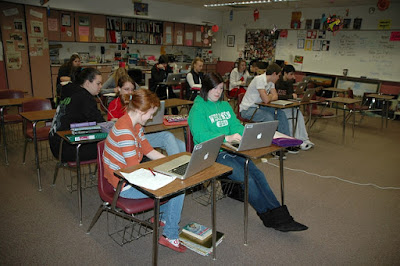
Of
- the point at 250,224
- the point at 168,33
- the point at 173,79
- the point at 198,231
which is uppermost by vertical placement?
the point at 168,33

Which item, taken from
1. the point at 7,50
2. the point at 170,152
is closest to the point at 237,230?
the point at 170,152

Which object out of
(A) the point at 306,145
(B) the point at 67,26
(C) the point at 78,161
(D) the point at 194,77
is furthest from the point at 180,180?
(B) the point at 67,26

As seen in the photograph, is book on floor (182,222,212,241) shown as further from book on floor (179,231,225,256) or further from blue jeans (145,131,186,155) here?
blue jeans (145,131,186,155)

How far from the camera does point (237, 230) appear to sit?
2.58m

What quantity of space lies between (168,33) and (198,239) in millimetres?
8276

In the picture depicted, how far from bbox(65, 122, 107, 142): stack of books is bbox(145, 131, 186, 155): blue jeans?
533 millimetres

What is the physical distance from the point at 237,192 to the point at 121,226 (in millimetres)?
1166

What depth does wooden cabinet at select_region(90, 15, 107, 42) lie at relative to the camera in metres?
7.81

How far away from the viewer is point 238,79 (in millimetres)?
6805

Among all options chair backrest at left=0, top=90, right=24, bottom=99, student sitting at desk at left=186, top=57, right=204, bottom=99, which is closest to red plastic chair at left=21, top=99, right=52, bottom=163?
chair backrest at left=0, top=90, right=24, bottom=99

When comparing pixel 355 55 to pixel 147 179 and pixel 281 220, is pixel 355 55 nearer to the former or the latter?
pixel 281 220

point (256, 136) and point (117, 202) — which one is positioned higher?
point (256, 136)

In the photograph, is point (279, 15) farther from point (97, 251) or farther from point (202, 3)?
point (97, 251)

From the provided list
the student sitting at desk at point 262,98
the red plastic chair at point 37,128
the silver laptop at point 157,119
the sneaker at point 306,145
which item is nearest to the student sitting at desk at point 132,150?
the silver laptop at point 157,119
